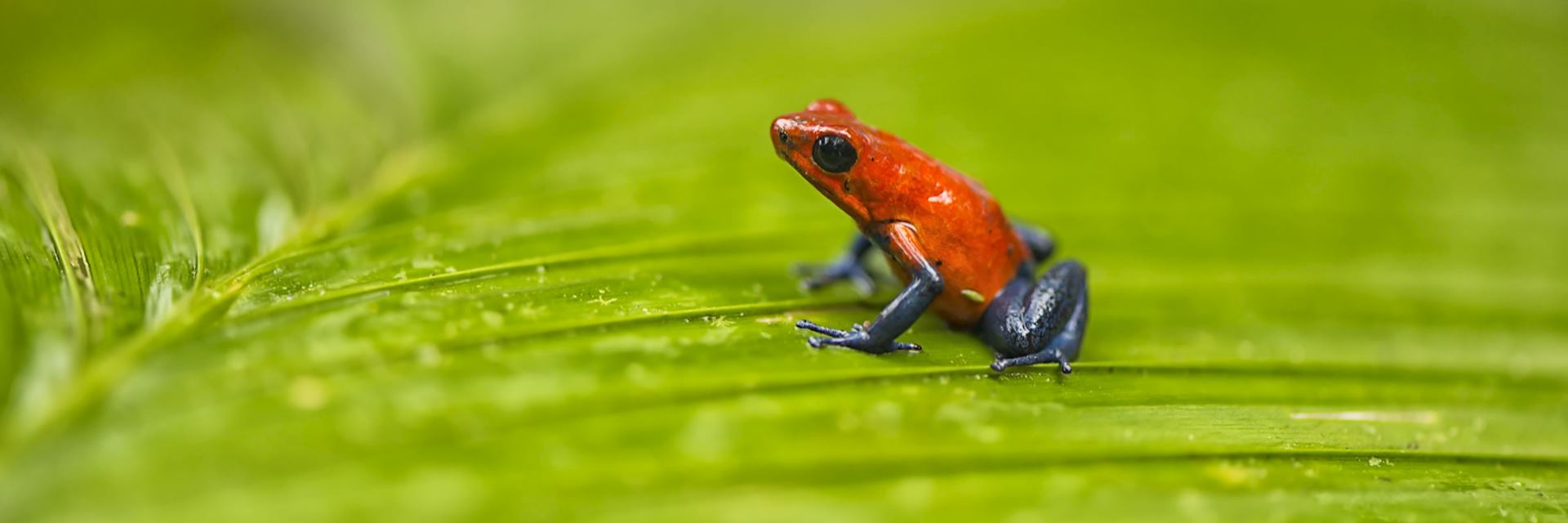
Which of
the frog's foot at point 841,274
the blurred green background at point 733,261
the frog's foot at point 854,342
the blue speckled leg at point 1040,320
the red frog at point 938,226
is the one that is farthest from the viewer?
the frog's foot at point 841,274

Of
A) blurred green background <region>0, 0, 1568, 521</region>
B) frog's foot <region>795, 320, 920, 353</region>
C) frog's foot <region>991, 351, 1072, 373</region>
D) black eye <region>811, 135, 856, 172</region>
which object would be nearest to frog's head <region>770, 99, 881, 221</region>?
black eye <region>811, 135, 856, 172</region>

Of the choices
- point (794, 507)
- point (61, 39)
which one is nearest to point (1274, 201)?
point (794, 507)

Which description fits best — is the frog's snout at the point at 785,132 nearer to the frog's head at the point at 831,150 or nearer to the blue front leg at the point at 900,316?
the frog's head at the point at 831,150

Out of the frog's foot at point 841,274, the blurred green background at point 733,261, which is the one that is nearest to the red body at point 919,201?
the blurred green background at point 733,261

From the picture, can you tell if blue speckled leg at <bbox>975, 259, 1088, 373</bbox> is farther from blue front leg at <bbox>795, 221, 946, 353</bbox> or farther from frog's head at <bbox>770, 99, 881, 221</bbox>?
frog's head at <bbox>770, 99, 881, 221</bbox>

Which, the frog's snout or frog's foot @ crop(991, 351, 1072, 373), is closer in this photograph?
frog's foot @ crop(991, 351, 1072, 373)

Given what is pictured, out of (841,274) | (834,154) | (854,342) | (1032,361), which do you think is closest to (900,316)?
(854,342)

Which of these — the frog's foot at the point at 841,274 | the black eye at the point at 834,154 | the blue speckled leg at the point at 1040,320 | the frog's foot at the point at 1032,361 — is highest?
the black eye at the point at 834,154

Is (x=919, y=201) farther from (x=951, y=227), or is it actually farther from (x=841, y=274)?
(x=841, y=274)
